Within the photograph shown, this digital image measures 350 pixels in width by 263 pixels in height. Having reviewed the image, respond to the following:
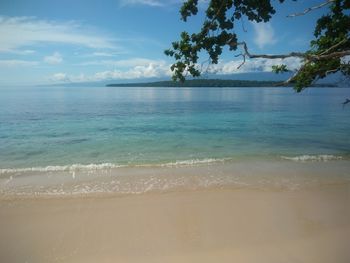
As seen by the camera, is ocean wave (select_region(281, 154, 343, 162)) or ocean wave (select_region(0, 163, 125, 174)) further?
ocean wave (select_region(281, 154, 343, 162))

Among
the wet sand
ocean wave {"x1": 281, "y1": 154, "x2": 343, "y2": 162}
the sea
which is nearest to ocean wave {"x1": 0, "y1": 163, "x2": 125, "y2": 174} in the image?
the sea

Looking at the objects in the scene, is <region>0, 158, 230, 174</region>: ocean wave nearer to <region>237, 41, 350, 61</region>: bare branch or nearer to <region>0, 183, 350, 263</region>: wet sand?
<region>0, 183, 350, 263</region>: wet sand

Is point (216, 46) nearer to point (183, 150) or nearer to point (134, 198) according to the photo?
point (134, 198)

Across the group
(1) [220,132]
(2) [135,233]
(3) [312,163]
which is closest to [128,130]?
(1) [220,132]

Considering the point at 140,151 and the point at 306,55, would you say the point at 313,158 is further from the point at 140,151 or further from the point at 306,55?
the point at 306,55

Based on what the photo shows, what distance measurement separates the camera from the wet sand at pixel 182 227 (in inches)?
247

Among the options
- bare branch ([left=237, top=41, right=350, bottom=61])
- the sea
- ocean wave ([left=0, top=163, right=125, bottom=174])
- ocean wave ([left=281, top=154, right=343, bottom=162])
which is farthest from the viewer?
ocean wave ([left=281, top=154, right=343, bottom=162])

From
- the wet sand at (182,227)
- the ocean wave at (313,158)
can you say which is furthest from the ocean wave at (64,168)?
the ocean wave at (313,158)

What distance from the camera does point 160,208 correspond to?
338 inches

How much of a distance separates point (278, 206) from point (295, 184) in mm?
2528

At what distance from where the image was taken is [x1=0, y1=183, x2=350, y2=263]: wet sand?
626 centimetres

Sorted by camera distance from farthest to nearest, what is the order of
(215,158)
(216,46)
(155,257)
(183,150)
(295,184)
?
(183,150) → (215,158) → (295,184) → (216,46) → (155,257)

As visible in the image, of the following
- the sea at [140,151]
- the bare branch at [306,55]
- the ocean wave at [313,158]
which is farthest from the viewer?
the ocean wave at [313,158]

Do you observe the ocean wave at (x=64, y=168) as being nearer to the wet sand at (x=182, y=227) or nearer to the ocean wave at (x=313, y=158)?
the wet sand at (x=182, y=227)
